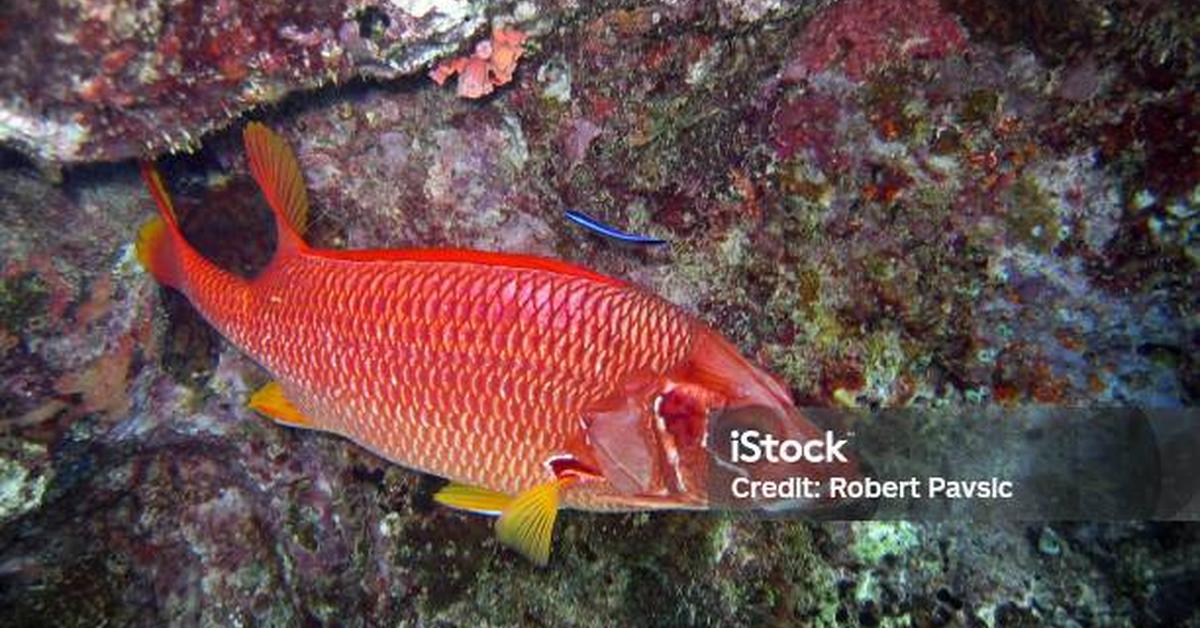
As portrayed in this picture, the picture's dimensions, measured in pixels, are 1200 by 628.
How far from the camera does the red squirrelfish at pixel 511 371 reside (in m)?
2.39

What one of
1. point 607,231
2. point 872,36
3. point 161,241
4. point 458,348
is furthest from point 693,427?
point 161,241

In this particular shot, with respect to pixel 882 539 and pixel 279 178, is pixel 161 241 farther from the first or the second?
A: pixel 882 539

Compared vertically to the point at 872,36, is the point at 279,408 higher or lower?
lower

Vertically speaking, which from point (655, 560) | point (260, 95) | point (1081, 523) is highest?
point (260, 95)

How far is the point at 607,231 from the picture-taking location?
9.89ft

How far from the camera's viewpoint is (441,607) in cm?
Answer: 332

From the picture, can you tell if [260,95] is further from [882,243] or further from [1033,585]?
[1033,585]

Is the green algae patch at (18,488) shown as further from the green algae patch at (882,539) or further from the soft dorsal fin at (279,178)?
the green algae patch at (882,539)

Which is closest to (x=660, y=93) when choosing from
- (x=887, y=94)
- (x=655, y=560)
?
(x=887, y=94)

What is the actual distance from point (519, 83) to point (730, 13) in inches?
38.0

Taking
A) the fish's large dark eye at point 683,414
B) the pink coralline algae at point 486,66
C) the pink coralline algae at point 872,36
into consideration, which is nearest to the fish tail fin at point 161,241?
the pink coralline algae at point 486,66

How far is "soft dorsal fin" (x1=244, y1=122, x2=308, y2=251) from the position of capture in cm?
278

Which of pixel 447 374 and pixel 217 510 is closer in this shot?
pixel 447 374

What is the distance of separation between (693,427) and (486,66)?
5.83 feet
